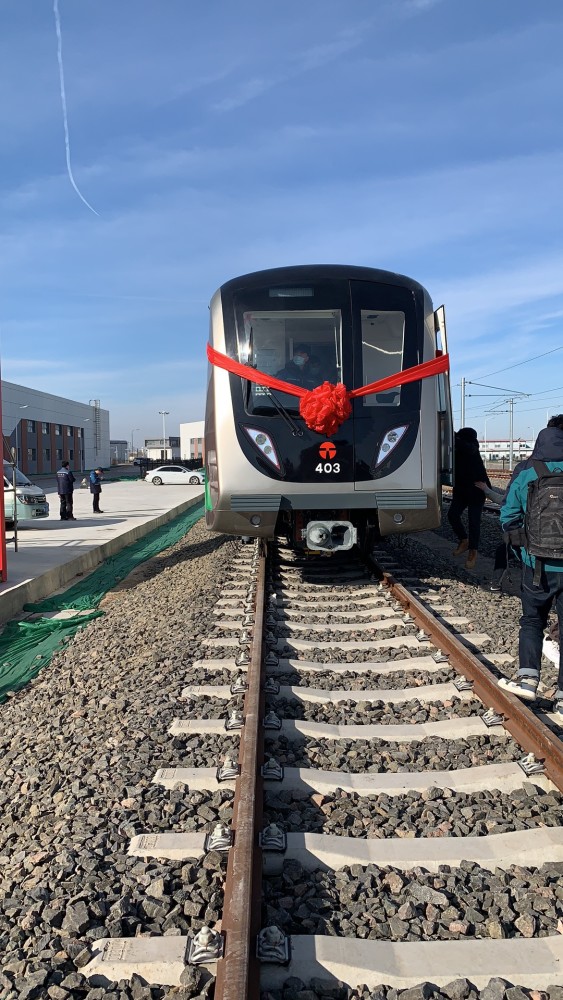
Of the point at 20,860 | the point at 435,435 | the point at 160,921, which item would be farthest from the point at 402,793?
the point at 435,435

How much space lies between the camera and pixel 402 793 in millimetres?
3332

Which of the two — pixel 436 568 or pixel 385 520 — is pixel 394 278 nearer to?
pixel 385 520

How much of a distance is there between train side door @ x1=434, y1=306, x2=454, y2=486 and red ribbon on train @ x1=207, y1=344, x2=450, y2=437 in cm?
14

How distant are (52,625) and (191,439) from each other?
9976cm

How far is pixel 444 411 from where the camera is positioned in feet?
24.5

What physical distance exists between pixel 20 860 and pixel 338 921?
4.53ft

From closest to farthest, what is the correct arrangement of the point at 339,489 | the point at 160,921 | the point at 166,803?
the point at 160,921 < the point at 166,803 < the point at 339,489

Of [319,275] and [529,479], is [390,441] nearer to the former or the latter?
[319,275]

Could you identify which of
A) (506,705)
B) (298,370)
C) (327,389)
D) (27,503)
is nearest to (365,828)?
(506,705)

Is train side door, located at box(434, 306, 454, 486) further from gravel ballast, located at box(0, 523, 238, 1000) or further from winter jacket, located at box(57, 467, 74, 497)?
winter jacket, located at box(57, 467, 74, 497)

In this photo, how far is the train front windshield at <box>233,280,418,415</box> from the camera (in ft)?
23.4

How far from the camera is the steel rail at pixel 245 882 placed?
6.60 ft

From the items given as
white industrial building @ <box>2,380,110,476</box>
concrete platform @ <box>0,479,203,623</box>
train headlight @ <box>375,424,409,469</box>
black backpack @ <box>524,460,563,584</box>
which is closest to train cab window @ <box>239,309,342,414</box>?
train headlight @ <box>375,424,409,469</box>

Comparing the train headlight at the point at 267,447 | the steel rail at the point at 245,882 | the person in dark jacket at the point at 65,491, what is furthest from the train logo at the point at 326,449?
the person in dark jacket at the point at 65,491
